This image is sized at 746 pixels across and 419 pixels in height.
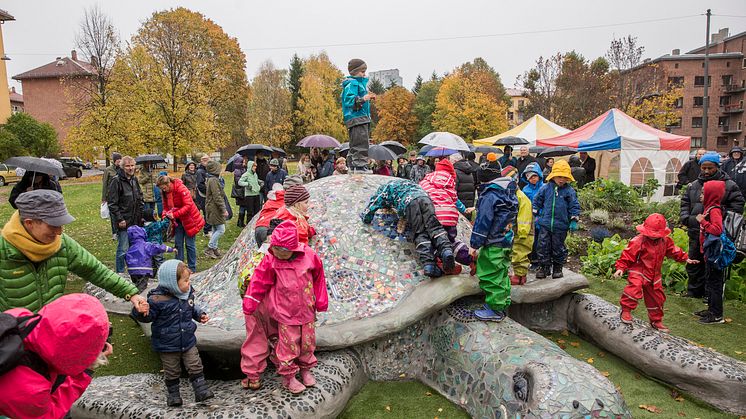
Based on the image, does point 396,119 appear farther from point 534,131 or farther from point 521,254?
point 521,254

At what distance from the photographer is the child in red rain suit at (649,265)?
498cm

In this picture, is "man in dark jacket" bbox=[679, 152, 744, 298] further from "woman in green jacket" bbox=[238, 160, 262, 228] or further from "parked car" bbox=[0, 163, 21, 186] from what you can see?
"parked car" bbox=[0, 163, 21, 186]

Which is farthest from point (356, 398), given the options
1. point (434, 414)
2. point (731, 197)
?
point (731, 197)

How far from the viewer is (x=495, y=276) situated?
4.56 metres

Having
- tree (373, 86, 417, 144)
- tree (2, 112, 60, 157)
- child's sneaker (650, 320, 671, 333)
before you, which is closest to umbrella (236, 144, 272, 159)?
child's sneaker (650, 320, 671, 333)

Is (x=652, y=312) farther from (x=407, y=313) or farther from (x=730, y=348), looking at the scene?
(x=407, y=313)

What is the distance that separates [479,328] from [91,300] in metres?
3.34

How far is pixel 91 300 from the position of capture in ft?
7.36

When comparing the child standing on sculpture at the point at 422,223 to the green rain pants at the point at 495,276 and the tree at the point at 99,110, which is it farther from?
the tree at the point at 99,110

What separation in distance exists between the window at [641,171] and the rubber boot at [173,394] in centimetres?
1534

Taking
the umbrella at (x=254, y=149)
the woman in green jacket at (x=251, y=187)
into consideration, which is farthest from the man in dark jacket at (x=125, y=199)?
the umbrella at (x=254, y=149)

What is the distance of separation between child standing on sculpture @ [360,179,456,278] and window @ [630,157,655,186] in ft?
41.7

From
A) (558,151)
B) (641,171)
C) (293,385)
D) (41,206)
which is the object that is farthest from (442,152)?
(641,171)

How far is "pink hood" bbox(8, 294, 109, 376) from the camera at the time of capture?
6.79ft
